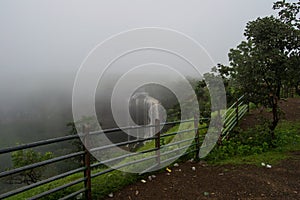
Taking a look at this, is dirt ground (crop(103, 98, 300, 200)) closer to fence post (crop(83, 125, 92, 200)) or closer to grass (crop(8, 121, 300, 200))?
grass (crop(8, 121, 300, 200))

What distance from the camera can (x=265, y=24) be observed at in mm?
6090

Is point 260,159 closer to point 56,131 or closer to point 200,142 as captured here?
point 200,142

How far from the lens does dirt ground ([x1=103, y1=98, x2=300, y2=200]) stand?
150 inches

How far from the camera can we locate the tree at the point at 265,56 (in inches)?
235

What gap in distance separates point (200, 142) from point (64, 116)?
2921cm

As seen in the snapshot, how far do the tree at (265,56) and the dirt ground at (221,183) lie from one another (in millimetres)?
2028

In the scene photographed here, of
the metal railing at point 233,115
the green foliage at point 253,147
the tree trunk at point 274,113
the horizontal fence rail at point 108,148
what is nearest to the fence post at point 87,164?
the horizontal fence rail at point 108,148

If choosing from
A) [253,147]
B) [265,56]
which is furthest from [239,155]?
[265,56]

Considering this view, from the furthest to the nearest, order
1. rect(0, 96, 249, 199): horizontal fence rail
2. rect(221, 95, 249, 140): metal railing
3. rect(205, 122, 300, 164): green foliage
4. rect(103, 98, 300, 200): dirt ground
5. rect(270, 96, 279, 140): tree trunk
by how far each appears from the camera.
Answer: rect(221, 95, 249, 140): metal railing < rect(270, 96, 279, 140): tree trunk < rect(205, 122, 300, 164): green foliage < rect(103, 98, 300, 200): dirt ground < rect(0, 96, 249, 199): horizontal fence rail

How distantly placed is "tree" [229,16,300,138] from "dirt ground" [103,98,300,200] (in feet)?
6.65

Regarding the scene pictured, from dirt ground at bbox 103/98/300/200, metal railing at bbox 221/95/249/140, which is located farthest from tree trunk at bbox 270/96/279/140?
dirt ground at bbox 103/98/300/200

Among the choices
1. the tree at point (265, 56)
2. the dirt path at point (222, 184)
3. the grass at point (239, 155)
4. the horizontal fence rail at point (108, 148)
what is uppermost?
the tree at point (265, 56)

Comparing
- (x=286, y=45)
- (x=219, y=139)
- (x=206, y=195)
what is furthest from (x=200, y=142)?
(x=286, y=45)

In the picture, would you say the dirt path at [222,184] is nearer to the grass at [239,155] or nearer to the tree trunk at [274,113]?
the grass at [239,155]
